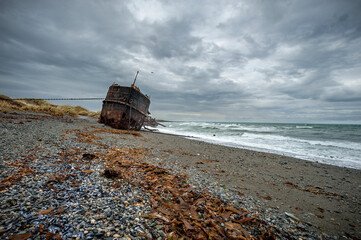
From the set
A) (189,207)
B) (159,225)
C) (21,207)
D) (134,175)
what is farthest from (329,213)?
(21,207)

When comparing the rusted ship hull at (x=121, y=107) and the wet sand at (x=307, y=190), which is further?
the rusted ship hull at (x=121, y=107)

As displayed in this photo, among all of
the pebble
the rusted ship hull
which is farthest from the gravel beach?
the rusted ship hull

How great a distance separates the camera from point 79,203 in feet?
7.77

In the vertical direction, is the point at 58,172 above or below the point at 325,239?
above

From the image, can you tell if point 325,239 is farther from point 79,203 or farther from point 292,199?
point 79,203

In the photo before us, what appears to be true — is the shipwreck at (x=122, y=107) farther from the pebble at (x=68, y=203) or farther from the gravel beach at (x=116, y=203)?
the pebble at (x=68, y=203)

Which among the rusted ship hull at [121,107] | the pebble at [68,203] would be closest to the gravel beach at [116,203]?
the pebble at [68,203]

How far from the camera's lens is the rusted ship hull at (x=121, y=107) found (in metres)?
14.9

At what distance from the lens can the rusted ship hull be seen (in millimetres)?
14867

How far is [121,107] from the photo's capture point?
14.9 m

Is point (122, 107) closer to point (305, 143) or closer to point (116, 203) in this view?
point (116, 203)

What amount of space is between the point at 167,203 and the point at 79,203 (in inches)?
56.7

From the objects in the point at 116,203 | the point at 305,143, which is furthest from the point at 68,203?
the point at 305,143

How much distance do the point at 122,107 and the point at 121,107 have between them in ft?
0.35
